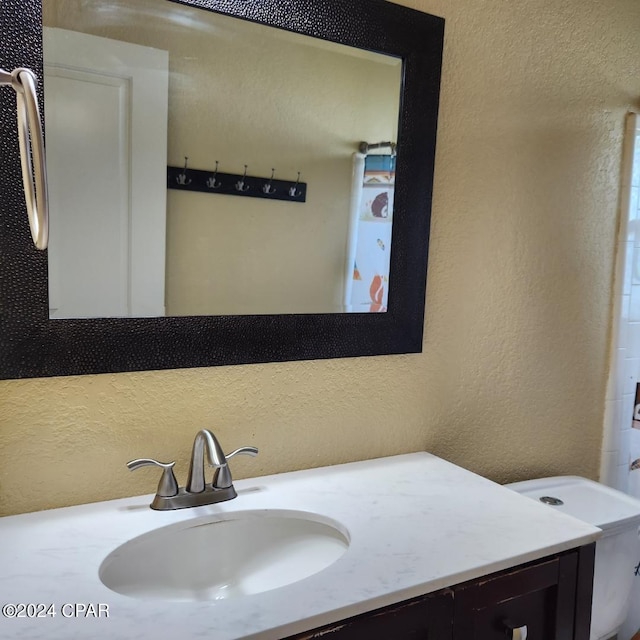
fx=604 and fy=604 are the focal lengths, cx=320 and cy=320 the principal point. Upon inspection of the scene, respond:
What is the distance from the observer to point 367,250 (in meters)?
1.41

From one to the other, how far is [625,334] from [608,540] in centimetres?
68

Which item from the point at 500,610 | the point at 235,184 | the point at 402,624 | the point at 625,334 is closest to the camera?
the point at 402,624

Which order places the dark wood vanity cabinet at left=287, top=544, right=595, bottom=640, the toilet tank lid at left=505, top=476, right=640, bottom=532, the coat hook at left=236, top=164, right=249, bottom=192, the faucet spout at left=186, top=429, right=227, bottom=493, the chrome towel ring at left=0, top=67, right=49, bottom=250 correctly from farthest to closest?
the toilet tank lid at left=505, top=476, right=640, bottom=532 < the coat hook at left=236, top=164, right=249, bottom=192 < the faucet spout at left=186, top=429, right=227, bottom=493 < the dark wood vanity cabinet at left=287, top=544, right=595, bottom=640 < the chrome towel ring at left=0, top=67, right=49, bottom=250

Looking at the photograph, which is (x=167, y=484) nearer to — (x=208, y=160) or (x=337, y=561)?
(x=337, y=561)

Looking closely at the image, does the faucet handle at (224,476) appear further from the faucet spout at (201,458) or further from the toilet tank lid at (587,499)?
the toilet tank lid at (587,499)

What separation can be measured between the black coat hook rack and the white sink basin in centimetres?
64

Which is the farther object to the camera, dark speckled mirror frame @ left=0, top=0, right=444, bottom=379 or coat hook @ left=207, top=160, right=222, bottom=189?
coat hook @ left=207, top=160, right=222, bottom=189

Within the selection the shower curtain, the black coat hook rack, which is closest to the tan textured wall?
the shower curtain

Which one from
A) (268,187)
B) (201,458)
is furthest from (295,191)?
(201,458)

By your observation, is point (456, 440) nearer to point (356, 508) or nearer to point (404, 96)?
point (356, 508)

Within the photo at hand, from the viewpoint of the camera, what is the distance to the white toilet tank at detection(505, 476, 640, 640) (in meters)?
1.52

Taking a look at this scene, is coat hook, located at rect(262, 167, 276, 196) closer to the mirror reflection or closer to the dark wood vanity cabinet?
the mirror reflection

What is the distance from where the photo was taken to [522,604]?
3.51 feet

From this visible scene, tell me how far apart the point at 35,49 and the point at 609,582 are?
1.75 metres
